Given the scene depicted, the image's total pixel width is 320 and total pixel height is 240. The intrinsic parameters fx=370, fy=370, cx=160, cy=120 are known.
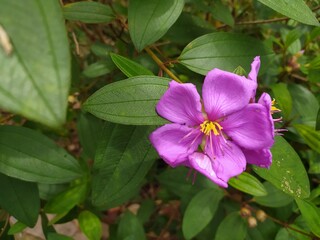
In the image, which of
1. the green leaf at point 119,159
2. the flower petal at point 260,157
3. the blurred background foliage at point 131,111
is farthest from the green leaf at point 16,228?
the flower petal at point 260,157

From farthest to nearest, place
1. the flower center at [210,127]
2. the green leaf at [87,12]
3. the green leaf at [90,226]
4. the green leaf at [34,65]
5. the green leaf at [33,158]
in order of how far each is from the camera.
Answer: the green leaf at [90,226], the green leaf at [87,12], the green leaf at [33,158], the flower center at [210,127], the green leaf at [34,65]

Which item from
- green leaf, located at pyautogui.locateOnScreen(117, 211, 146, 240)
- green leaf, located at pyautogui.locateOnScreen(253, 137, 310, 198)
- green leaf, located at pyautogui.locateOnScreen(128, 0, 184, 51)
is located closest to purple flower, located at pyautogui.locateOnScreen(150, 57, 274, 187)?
green leaf, located at pyautogui.locateOnScreen(253, 137, 310, 198)

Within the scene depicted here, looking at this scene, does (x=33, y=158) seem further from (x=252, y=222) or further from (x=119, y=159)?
(x=252, y=222)

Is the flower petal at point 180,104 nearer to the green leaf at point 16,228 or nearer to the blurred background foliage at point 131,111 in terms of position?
the blurred background foliage at point 131,111

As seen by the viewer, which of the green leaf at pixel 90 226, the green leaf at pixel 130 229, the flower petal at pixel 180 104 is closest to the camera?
the flower petal at pixel 180 104

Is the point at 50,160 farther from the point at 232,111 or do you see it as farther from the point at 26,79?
the point at 26,79

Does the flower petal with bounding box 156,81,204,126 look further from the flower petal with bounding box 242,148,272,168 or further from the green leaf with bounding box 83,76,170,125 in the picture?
the flower petal with bounding box 242,148,272,168

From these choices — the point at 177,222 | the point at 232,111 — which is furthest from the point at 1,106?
the point at 177,222
